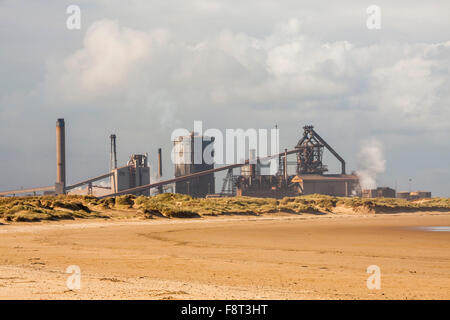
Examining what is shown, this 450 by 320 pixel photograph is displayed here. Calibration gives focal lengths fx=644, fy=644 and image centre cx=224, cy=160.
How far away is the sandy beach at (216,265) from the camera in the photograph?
12.0 meters

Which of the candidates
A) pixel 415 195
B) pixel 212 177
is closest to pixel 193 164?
pixel 212 177

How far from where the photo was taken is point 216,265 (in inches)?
670

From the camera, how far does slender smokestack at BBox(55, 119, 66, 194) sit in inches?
4008

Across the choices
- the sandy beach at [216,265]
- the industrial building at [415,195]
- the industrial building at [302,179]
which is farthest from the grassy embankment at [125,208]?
the industrial building at [415,195]

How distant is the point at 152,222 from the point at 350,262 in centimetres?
2287

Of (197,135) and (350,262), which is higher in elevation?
(197,135)

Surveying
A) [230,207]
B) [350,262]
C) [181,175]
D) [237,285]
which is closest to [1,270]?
[237,285]

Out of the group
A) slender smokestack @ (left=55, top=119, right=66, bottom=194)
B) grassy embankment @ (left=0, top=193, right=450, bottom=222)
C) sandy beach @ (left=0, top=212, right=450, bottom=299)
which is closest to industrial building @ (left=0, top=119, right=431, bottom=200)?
slender smokestack @ (left=55, top=119, right=66, bottom=194)

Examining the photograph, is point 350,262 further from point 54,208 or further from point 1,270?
point 54,208

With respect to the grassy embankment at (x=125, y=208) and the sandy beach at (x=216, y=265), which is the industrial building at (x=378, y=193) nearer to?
the grassy embankment at (x=125, y=208)

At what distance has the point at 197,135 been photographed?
371 ft

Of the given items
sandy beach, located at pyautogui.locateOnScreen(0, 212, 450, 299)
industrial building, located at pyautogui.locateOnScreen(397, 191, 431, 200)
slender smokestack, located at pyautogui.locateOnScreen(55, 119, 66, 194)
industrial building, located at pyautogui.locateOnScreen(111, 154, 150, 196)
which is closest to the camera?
sandy beach, located at pyautogui.locateOnScreen(0, 212, 450, 299)

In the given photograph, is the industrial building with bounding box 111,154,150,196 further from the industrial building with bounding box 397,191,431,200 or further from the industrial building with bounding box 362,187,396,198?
the industrial building with bounding box 397,191,431,200

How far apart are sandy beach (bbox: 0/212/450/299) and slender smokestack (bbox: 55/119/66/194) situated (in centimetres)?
7318
